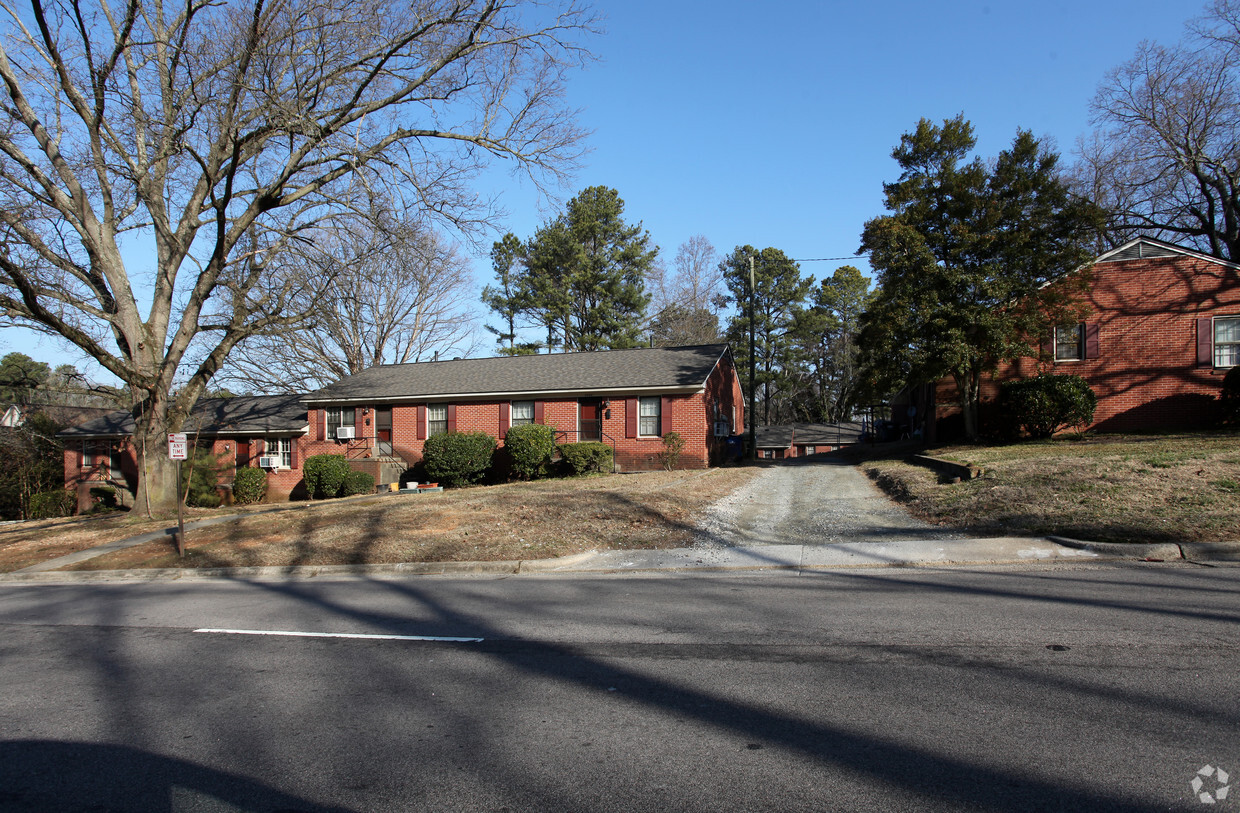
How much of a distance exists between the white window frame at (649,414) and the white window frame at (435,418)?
8022 millimetres

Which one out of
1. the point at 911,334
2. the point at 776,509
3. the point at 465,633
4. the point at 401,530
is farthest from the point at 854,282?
the point at 465,633

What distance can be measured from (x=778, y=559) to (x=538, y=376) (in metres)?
19.9

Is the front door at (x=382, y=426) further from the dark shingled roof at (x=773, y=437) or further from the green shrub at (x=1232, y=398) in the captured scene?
the green shrub at (x=1232, y=398)

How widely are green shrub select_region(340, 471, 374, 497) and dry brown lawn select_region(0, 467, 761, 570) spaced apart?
7564mm

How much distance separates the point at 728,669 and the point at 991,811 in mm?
2391

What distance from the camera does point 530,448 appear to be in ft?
82.8

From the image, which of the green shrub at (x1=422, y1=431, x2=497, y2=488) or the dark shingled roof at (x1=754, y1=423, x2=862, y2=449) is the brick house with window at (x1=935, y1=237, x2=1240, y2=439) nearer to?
the green shrub at (x1=422, y1=431, x2=497, y2=488)

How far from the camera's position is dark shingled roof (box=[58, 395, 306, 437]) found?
32.5m

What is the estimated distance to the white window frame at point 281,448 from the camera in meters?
32.2

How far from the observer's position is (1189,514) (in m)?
10.5

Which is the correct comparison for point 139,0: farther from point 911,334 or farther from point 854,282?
point 854,282

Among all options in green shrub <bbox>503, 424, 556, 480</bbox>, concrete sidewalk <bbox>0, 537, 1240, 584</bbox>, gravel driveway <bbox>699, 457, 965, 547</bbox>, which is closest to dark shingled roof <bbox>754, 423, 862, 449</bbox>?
green shrub <bbox>503, 424, 556, 480</bbox>

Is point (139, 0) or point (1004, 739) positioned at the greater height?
point (139, 0)

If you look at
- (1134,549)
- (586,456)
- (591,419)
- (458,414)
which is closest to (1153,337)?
Result: (1134,549)
